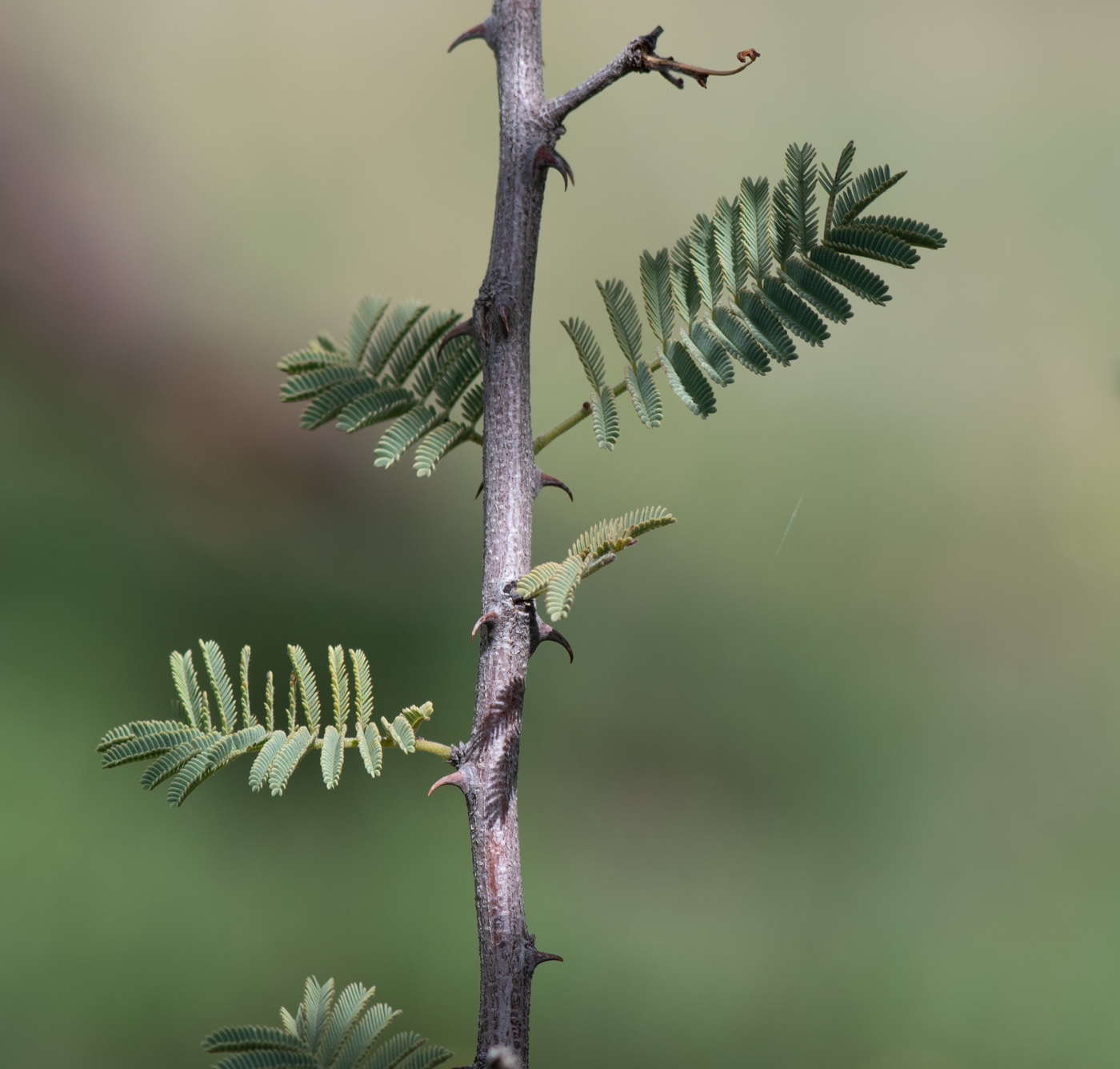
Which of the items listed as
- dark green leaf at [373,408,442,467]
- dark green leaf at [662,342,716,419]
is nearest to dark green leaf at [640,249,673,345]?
dark green leaf at [662,342,716,419]

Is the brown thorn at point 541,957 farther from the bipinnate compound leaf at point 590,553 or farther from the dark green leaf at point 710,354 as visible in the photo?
the dark green leaf at point 710,354

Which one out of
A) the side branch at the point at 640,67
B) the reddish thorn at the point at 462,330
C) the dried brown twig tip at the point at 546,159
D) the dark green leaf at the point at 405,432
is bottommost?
the dark green leaf at the point at 405,432

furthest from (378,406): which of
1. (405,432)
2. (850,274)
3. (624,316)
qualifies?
(850,274)

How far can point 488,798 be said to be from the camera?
396 mm

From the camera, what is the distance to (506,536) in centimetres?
40

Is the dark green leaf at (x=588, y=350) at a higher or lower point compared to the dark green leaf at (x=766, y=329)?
higher

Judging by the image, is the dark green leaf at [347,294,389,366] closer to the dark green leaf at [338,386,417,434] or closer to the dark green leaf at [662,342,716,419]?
the dark green leaf at [338,386,417,434]

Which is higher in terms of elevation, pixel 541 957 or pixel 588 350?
pixel 588 350

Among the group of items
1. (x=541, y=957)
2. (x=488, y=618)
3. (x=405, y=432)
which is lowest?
(x=541, y=957)

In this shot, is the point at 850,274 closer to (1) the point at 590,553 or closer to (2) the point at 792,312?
(2) the point at 792,312

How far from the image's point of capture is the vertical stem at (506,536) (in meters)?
0.38

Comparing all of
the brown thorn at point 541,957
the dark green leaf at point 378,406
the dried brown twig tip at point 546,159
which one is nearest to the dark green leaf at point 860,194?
the dried brown twig tip at point 546,159

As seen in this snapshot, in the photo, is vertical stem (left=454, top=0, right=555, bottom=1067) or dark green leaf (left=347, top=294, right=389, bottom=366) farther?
dark green leaf (left=347, top=294, right=389, bottom=366)

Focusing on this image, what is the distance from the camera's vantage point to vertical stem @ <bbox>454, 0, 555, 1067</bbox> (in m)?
0.38
